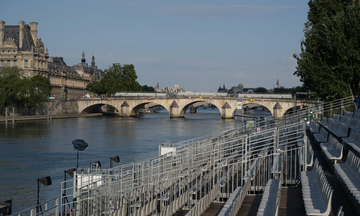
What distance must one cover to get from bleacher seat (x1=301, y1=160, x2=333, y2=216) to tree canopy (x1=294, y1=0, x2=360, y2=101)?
54.4 feet

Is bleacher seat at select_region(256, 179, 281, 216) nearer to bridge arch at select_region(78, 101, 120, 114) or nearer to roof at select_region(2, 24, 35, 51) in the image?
bridge arch at select_region(78, 101, 120, 114)

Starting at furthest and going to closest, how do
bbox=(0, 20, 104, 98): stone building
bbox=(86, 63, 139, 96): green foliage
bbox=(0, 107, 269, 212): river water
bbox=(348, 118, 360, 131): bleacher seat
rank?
bbox=(86, 63, 139, 96): green foliage < bbox=(0, 20, 104, 98): stone building < bbox=(0, 107, 269, 212): river water < bbox=(348, 118, 360, 131): bleacher seat

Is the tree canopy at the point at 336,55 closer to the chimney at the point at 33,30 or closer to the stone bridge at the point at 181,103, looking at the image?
the stone bridge at the point at 181,103

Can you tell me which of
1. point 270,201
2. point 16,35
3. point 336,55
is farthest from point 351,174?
point 16,35

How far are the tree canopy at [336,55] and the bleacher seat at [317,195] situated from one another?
16595 mm

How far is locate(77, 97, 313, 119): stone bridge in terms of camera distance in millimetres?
75938

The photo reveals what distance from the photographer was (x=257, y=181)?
14188 mm

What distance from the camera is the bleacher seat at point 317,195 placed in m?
→ 7.55

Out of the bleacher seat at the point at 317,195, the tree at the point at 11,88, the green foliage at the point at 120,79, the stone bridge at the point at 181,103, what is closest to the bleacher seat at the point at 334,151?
the bleacher seat at the point at 317,195

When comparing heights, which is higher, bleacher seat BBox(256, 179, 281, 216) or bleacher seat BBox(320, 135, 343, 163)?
bleacher seat BBox(320, 135, 343, 163)

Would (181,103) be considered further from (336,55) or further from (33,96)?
(336,55)

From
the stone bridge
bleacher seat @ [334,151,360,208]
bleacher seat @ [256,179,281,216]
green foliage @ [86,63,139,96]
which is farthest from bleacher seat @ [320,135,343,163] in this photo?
green foliage @ [86,63,139,96]

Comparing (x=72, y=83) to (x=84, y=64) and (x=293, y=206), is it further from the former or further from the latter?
(x=293, y=206)

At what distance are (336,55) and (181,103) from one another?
5680 centimetres
